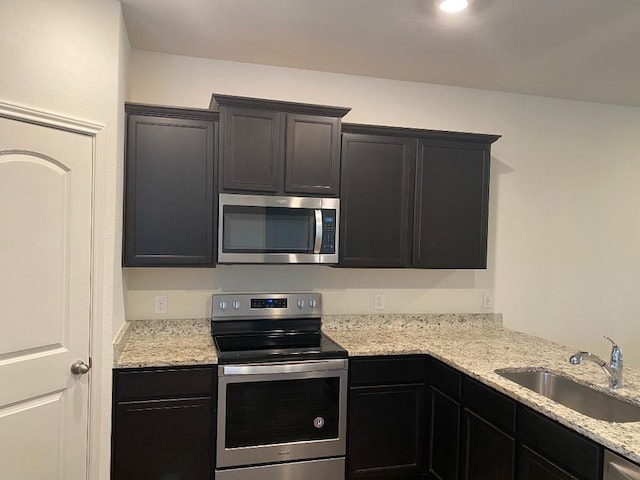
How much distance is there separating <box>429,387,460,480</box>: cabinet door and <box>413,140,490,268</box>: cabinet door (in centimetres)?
84

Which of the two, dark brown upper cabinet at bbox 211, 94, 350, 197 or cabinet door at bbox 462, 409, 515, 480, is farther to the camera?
dark brown upper cabinet at bbox 211, 94, 350, 197

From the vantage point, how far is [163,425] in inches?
89.0

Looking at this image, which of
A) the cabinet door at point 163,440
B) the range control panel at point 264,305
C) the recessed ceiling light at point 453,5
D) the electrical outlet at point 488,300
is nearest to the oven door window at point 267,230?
the range control panel at point 264,305

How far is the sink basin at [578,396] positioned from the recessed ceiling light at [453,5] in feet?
5.79

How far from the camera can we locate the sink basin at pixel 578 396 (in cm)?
191

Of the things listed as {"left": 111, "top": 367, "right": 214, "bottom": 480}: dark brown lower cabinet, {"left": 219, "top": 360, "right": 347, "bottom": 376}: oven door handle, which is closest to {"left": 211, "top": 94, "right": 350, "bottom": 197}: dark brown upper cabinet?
{"left": 219, "top": 360, "right": 347, "bottom": 376}: oven door handle

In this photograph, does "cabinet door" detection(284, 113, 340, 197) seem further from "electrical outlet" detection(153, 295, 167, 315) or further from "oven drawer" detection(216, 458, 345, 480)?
"oven drawer" detection(216, 458, 345, 480)

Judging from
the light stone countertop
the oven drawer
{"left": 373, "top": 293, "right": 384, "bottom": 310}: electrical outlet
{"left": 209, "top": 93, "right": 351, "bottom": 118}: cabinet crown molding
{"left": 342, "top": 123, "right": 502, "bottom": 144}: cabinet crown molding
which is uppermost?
{"left": 209, "top": 93, "right": 351, "bottom": 118}: cabinet crown molding

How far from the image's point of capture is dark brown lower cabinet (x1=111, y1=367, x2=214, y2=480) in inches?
87.5

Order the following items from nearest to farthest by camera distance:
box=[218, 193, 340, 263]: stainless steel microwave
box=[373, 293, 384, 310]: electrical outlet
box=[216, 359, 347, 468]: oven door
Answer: box=[216, 359, 347, 468]: oven door
box=[218, 193, 340, 263]: stainless steel microwave
box=[373, 293, 384, 310]: electrical outlet

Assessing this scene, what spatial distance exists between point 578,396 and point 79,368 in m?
2.32

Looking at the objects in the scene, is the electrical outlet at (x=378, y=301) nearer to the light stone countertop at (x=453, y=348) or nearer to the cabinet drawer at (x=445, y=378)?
the light stone countertop at (x=453, y=348)

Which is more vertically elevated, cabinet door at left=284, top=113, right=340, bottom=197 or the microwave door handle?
cabinet door at left=284, top=113, right=340, bottom=197

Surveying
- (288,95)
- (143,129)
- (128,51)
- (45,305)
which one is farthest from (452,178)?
(45,305)
